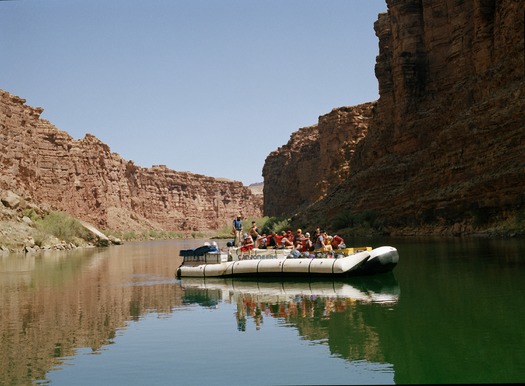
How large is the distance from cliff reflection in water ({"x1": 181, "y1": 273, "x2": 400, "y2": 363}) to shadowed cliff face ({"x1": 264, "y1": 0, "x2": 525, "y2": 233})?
2784 cm

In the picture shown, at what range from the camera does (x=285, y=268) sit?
1016 inches

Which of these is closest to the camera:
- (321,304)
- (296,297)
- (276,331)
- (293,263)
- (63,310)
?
(276,331)

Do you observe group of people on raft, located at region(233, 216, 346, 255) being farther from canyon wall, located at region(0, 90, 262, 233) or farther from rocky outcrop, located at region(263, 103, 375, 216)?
rocky outcrop, located at region(263, 103, 375, 216)

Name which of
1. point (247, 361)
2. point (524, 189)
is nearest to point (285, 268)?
point (247, 361)

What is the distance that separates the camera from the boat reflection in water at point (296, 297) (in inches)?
685

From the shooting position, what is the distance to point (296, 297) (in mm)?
21000

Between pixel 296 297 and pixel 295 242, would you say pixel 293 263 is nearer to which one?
pixel 295 242

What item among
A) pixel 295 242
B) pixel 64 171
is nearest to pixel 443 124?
pixel 295 242

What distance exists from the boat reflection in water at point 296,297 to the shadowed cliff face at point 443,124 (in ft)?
90.2

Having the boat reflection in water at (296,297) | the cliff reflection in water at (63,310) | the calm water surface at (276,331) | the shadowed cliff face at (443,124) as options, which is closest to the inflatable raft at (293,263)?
the boat reflection in water at (296,297)

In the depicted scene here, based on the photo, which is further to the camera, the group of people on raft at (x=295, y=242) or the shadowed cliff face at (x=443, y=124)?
the shadowed cliff face at (x=443, y=124)

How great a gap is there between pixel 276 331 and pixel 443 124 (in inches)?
2480

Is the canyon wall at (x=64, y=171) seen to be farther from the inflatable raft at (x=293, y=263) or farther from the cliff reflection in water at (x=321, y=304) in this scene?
the cliff reflection in water at (x=321, y=304)

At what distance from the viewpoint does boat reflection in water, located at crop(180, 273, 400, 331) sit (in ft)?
57.1
